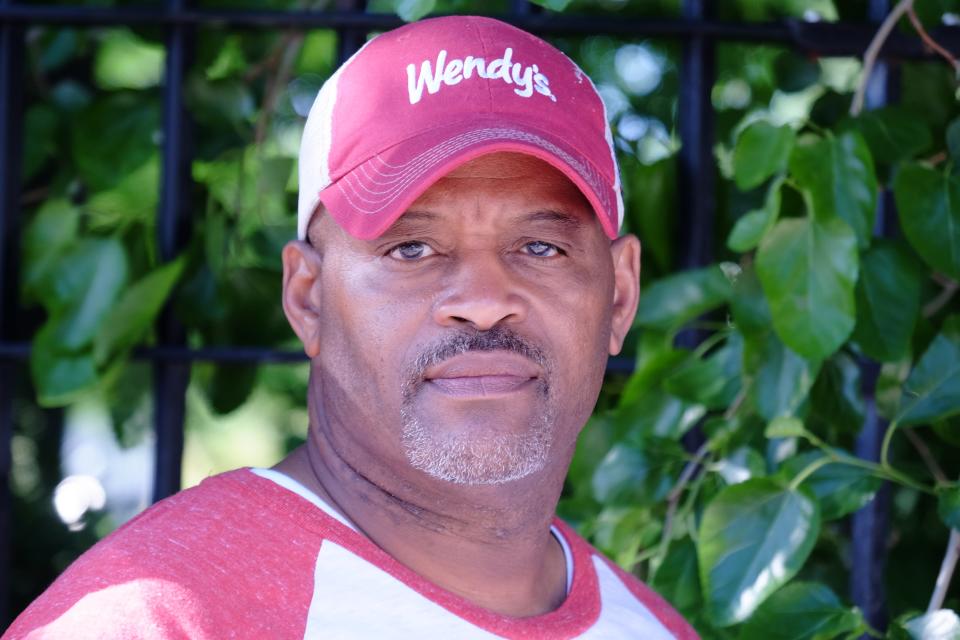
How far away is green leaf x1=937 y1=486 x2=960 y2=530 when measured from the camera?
1686 millimetres

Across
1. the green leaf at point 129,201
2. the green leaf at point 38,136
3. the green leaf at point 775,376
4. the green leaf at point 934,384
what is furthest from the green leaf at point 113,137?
the green leaf at point 934,384

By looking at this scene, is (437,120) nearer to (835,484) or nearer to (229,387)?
(835,484)

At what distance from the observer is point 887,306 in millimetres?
1825

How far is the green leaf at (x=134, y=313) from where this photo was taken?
210cm

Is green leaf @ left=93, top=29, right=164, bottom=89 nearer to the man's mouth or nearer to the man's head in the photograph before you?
the man's head

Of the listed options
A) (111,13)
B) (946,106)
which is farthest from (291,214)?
(946,106)

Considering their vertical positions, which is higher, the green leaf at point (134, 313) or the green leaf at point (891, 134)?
the green leaf at point (891, 134)

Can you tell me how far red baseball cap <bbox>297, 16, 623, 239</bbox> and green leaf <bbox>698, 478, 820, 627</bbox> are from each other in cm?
42

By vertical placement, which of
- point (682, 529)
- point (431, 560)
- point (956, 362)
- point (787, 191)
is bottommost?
point (682, 529)

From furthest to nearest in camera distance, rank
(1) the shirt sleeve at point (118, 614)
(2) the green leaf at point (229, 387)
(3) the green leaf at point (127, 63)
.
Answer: (3) the green leaf at point (127, 63), (2) the green leaf at point (229, 387), (1) the shirt sleeve at point (118, 614)

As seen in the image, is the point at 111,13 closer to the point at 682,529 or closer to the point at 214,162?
the point at 214,162

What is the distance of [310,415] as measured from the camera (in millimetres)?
1669

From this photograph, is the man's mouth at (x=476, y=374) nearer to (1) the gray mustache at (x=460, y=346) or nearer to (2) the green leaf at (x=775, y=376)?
(1) the gray mustache at (x=460, y=346)

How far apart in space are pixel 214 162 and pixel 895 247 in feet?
4.26
